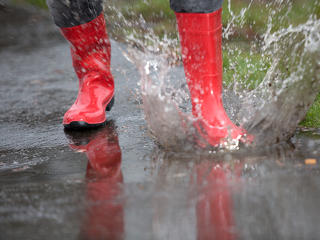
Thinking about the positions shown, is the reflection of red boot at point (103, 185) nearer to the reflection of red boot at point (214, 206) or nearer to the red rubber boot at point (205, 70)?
the reflection of red boot at point (214, 206)

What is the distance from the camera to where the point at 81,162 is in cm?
201

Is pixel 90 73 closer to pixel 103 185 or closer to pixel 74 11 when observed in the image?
pixel 74 11

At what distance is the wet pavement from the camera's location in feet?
4.22

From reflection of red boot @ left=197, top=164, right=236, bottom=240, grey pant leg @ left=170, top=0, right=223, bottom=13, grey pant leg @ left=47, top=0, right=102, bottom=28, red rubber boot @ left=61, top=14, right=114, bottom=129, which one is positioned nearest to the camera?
reflection of red boot @ left=197, top=164, right=236, bottom=240

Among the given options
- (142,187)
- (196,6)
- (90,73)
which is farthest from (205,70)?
(90,73)

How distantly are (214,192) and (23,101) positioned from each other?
237 centimetres

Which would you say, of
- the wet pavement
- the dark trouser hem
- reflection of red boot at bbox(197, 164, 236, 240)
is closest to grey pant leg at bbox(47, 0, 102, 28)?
the dark trouser hem

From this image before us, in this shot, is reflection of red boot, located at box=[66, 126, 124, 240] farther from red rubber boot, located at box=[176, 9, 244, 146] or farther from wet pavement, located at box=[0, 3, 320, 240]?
red rubber boot, located at box=[176, 9, 244, 146]

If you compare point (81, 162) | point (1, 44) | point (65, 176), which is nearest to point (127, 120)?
point (81, 162)

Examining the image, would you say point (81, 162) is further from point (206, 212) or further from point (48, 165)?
point (206, 212)

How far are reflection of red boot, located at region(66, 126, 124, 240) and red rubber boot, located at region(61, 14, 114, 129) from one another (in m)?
0.13

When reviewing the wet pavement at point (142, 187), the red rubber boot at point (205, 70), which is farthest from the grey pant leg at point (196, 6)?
the wet pavement at point (142, 187)

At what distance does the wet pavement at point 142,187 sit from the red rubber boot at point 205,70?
0.44 feet

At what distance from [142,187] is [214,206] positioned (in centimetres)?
30
